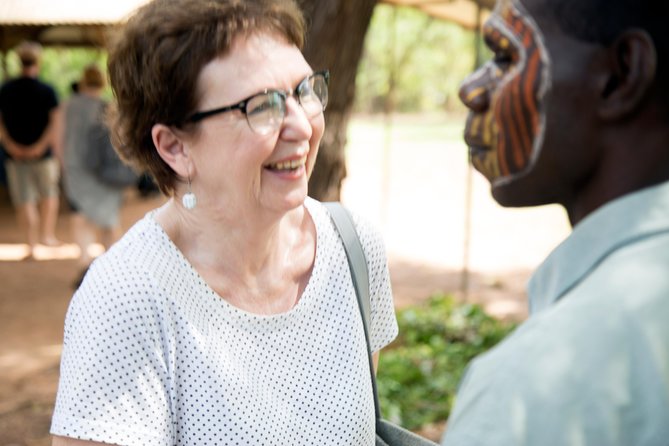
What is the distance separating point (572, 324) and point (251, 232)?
4.33ft

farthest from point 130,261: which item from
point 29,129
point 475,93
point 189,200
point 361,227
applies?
point 29,129

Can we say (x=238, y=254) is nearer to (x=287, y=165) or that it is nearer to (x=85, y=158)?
(x=287, y=165)

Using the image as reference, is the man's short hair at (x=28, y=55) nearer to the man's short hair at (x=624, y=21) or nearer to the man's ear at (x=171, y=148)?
the man's ear at (x=171, y=148)

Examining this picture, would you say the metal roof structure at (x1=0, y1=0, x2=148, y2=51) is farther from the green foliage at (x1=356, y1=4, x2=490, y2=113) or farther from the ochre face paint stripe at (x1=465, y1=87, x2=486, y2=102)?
the green foliage at (x1=356, y1=4, x2=490, y2=113)

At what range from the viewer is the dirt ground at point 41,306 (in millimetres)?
5289

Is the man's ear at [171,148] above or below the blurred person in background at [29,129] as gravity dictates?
above

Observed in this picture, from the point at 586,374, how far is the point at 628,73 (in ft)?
1.12

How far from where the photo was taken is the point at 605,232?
0.95m

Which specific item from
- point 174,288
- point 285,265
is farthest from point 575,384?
point 285,265

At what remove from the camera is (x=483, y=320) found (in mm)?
6699

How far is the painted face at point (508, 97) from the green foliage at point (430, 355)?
151 inches

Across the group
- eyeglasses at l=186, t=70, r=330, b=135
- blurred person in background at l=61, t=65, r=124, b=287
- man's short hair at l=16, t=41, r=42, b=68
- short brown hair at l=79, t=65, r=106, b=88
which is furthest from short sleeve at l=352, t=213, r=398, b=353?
man's short hair at l=16, t=41, r=42, b=68

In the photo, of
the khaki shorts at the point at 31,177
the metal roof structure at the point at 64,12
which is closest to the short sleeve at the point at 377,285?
the metal roof structure at the point at 64,12

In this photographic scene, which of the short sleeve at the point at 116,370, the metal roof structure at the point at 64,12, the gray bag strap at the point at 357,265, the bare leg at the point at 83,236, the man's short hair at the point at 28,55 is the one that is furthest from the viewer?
the metal roof structure at the point at 64,12
